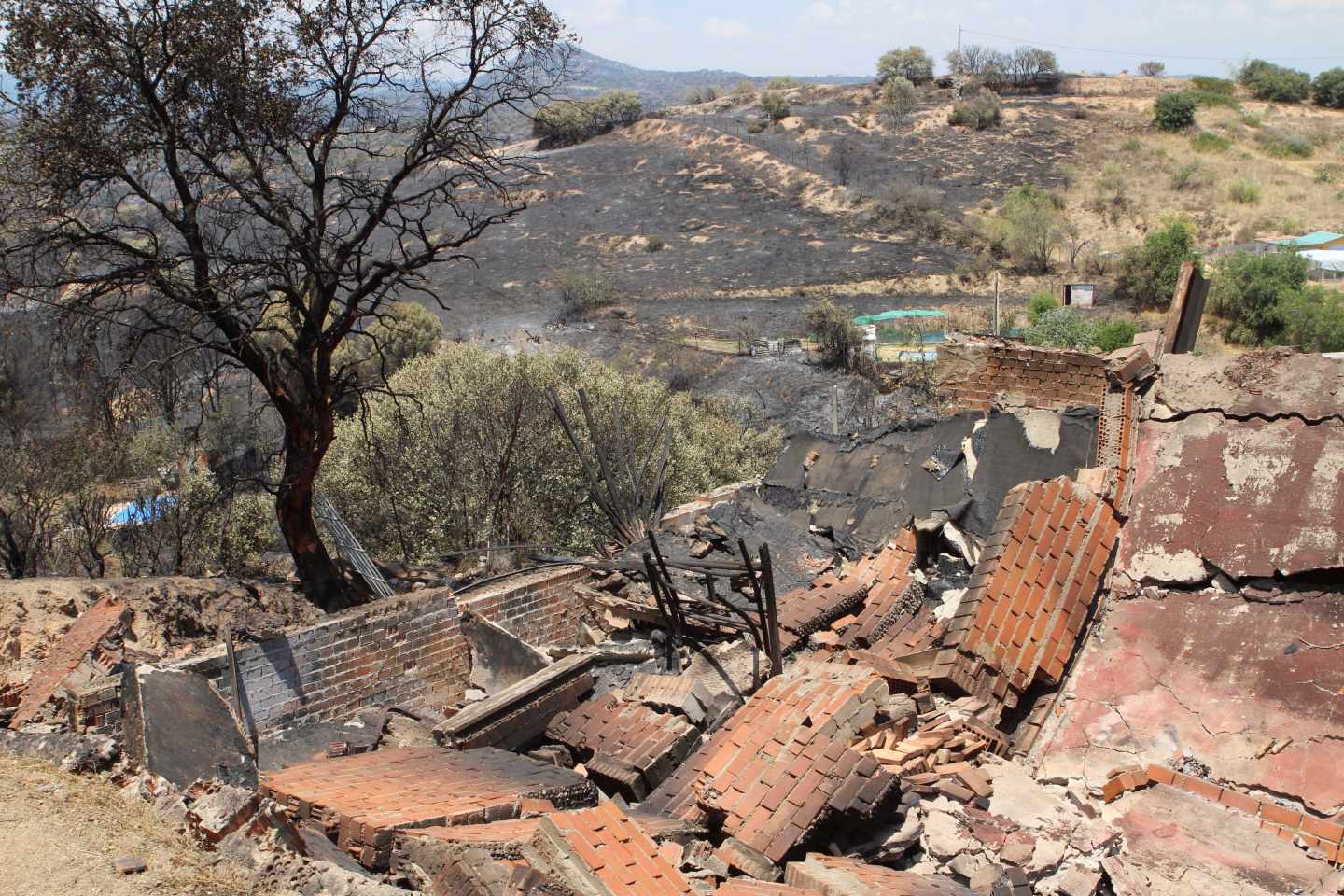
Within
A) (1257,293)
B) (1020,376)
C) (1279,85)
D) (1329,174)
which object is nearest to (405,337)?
(1020,376)

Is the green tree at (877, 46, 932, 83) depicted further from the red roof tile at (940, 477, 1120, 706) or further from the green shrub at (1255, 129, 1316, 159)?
the red roof tile at (940, 477, 1120, 706)

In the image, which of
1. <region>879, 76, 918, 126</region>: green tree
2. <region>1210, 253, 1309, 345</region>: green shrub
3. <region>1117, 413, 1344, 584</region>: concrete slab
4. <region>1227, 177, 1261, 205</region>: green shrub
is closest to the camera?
<region>1117, 413, 1344, 584</region>: concrete slab

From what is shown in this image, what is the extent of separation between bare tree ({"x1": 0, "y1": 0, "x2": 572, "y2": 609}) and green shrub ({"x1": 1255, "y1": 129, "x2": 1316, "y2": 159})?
50631mm

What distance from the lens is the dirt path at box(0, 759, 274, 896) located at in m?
4.33

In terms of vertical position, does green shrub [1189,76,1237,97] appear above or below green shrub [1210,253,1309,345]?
above

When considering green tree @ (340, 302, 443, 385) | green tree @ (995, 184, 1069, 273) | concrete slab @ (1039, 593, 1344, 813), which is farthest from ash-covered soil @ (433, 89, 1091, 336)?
concrete slab @ (1039, 593, 1344, 813)

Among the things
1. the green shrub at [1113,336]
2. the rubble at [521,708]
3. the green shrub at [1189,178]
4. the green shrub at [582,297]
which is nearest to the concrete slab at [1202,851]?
the rubble at [521,708]

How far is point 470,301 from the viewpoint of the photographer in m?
41.8

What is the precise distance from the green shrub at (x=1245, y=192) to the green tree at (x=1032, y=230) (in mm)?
7294

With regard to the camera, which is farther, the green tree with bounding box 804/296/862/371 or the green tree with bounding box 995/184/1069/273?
the green tree with bounding box 995/184/1069/273

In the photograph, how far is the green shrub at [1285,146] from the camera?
165 ft

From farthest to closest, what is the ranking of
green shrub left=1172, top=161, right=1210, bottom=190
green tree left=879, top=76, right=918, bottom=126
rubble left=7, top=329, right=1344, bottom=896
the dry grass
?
green tree left=879, top=76, right=918, bottom=126
green shrub left=1172, top=161, right=1210, bottom=190
the dry grass
rubble left=7, top=329, right=1344, bottom=896

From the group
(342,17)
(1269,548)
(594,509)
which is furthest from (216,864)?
(594,509)

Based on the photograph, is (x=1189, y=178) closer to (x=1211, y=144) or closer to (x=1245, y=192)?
(x=1245, y=192)
